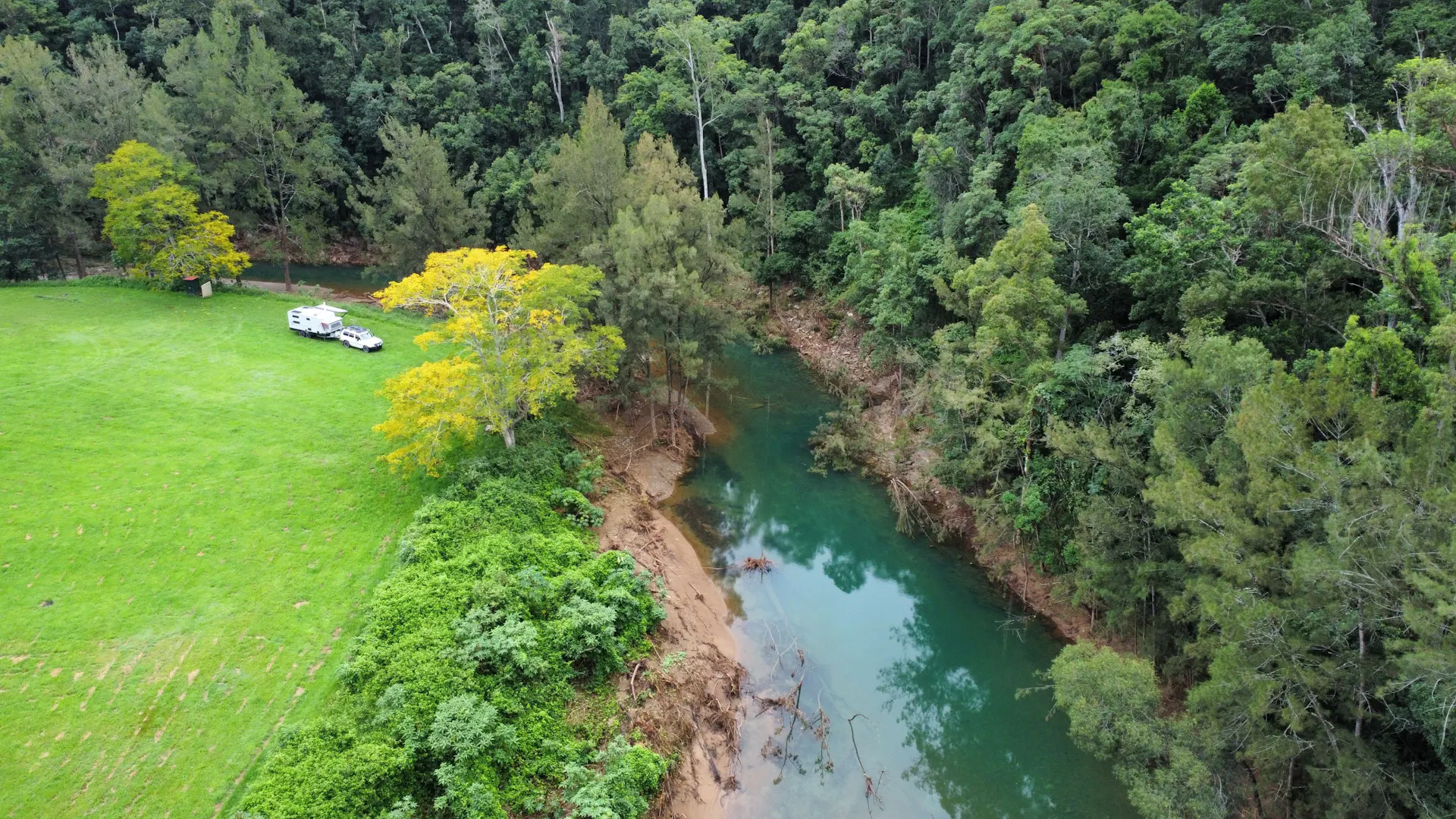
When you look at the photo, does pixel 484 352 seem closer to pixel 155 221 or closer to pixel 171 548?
pixel 171 548

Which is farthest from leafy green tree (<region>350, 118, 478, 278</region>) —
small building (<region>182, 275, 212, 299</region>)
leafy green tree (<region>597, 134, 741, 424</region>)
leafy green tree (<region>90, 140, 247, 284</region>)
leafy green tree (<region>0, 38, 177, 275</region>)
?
leafy green tree (<region>597, 134, 741, 424</region>)

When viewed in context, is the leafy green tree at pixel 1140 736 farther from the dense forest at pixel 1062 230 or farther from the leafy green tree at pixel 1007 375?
the leafy green tree at pixel 1007 375

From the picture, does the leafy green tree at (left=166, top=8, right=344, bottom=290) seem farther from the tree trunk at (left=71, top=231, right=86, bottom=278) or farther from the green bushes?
the green bushes

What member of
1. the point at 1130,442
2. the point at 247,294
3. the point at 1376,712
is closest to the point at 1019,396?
the point at 1130,442

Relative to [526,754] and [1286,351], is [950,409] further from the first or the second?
[526,754]

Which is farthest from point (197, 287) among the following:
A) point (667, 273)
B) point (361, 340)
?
point (667, 273)

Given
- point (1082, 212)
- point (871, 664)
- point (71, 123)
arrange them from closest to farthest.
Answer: point (871, 664) → point (1082, 212) → point (71, 123)
